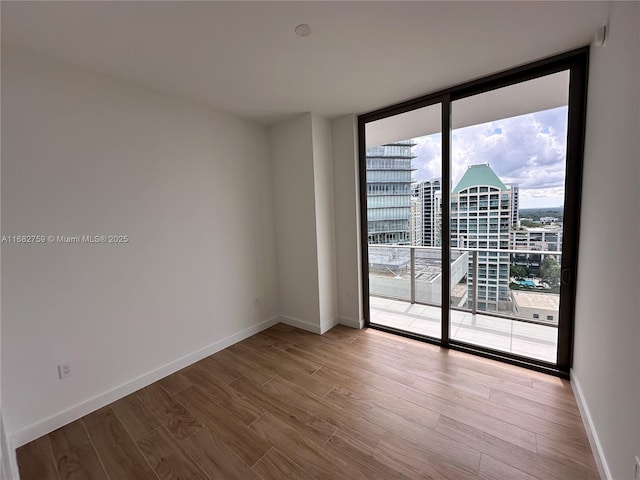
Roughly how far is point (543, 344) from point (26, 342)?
4.28 metres

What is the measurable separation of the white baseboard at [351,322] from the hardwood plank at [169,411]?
1.91 metres

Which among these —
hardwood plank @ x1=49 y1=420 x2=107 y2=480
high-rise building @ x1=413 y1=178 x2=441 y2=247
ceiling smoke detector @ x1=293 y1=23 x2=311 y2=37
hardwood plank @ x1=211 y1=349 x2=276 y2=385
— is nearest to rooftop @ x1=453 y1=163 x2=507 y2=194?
high-rise building @ x1=413 y1=178 x2=441 y2=247

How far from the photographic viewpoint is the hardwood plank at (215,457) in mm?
1447

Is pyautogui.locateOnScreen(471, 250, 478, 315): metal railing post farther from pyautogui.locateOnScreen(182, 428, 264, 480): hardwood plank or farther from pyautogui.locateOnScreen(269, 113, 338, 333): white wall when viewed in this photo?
pyautogui.locateOnScreen(182, 428, 264, 480): hardwood plank

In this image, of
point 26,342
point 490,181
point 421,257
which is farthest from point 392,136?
point 26,342

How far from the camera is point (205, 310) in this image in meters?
2.67

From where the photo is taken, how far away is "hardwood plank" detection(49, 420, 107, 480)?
148cm

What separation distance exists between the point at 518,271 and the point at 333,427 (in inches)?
94.7

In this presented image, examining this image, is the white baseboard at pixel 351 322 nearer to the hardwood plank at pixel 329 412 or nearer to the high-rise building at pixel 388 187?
the high-rise building at pixel 388 187

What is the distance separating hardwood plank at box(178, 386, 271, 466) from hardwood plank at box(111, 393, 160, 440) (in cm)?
23

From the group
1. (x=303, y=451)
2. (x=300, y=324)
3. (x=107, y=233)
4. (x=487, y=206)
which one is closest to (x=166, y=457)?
(x=303, y=451)

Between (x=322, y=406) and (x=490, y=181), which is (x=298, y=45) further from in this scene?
(x=322, y=406)

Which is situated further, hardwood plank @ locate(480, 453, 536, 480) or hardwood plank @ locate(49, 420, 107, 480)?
hardwood plank @ locate(49, 420, 107, 480)

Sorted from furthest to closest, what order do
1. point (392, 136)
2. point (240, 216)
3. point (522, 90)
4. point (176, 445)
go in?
point (392, 136) < point (240, 216) < point (522, 90) < point (176, 445)
